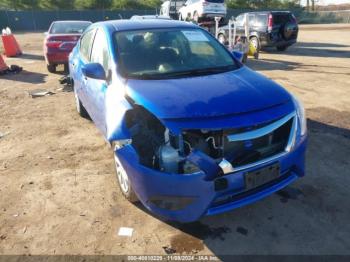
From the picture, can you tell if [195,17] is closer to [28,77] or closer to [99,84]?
[28,77]

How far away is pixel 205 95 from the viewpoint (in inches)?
129

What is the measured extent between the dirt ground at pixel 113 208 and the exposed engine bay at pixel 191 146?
0.71m

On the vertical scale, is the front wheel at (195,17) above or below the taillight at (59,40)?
above

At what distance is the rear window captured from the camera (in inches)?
585

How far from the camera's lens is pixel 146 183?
9.73 ft

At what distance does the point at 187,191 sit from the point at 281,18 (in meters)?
14.2

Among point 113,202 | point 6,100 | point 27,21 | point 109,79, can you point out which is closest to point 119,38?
point 109,79

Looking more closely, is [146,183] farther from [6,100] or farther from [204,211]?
[6,100]

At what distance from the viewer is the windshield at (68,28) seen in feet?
36.3

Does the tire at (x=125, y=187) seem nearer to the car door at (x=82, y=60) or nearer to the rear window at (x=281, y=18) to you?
the car door at (x=82, y=60)

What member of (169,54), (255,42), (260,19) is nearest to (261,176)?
(169,54)

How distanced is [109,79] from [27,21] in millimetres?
38109

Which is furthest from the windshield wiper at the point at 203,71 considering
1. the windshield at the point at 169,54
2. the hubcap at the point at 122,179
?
the hubcap at the point at 122,179

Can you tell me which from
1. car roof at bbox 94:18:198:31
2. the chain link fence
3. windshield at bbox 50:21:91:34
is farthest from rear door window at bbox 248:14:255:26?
the chain link fence
